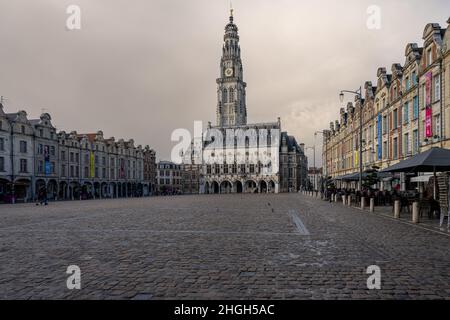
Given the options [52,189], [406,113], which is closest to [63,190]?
[52,189]

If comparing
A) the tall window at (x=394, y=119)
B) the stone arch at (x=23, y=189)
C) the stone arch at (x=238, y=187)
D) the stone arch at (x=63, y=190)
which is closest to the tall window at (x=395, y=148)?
the tall window at (x=394, y=119)

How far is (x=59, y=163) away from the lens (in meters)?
58.1

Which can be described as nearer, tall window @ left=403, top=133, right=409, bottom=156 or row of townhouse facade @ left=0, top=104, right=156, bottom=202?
tall window @ left=403, top=133, right=409, bottom=156

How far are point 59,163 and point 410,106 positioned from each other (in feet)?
159

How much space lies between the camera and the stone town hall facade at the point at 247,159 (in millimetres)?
103625

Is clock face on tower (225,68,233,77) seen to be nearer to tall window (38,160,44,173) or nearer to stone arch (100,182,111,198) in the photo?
stone arch (100,182,111,198)

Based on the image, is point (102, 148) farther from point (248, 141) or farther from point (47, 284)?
A: point (47, 284)

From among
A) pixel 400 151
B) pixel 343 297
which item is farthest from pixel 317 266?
pixel 400 151

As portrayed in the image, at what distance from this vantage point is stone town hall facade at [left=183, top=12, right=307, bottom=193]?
10362 cm

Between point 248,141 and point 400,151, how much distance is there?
72.3 meters

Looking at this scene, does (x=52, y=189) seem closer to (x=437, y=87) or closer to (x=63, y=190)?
(x=63, y=190)

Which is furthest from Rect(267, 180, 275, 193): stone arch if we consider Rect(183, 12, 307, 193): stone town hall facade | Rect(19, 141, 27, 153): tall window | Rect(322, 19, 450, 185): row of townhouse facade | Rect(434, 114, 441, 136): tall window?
Rect(434, 114, 441, 136): tall window

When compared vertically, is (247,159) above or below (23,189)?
above

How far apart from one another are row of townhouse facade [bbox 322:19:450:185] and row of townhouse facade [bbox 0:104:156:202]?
113ft
